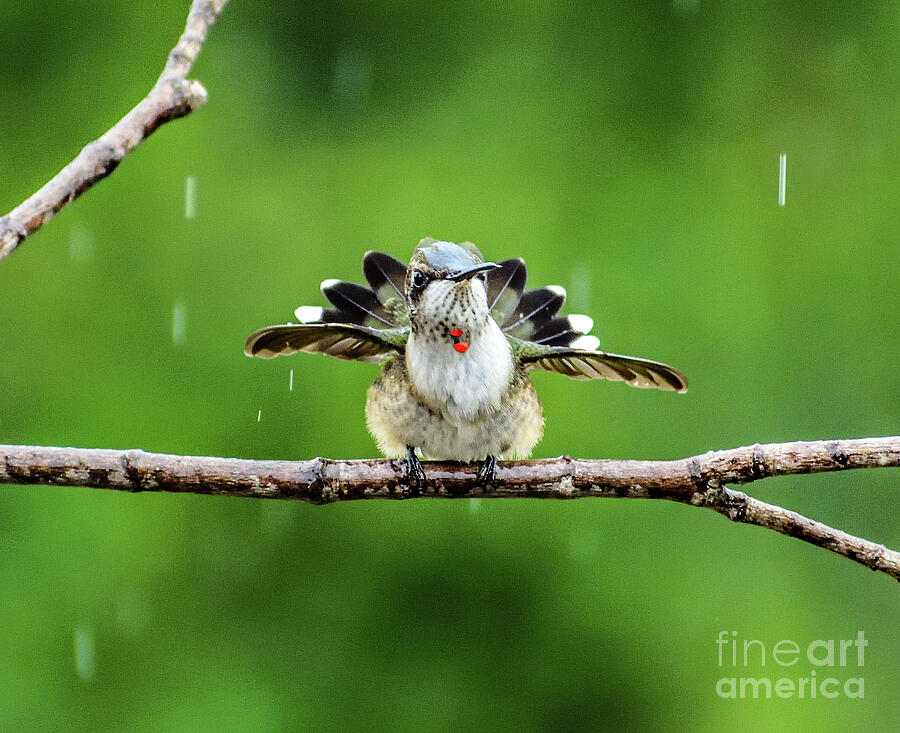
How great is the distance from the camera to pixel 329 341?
3262 millimetres

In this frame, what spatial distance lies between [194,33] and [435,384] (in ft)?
4.44

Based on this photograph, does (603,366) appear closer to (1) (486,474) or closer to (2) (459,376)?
(2) (459,376)

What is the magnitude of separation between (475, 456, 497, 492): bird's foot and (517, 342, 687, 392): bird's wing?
394 millimetres

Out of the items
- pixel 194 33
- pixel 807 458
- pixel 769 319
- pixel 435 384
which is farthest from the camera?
pixel 769 319

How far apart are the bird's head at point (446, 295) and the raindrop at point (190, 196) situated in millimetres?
2762

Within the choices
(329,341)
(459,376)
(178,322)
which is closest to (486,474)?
(459,376)

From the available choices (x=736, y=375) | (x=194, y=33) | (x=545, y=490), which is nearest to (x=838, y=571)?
(x=736, y=375)

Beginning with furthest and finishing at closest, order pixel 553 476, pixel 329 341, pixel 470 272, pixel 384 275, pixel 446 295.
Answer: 1. pixel 384 275
2. pixel 329 341
3. pixel 446 295
4. pixel 470 272
5. pixel 553 476

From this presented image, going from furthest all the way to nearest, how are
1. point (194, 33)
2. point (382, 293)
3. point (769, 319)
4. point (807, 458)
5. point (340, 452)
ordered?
point (769, 319) < point (340, 452) < point (382, 293) < point (807, 458) < point (194, 33)

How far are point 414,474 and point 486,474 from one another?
0.57ft

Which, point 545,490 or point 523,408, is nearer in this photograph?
point 545,490

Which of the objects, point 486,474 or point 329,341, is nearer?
point 486,474

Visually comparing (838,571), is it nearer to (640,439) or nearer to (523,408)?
(640,439)

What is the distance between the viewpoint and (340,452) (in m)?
5.27
